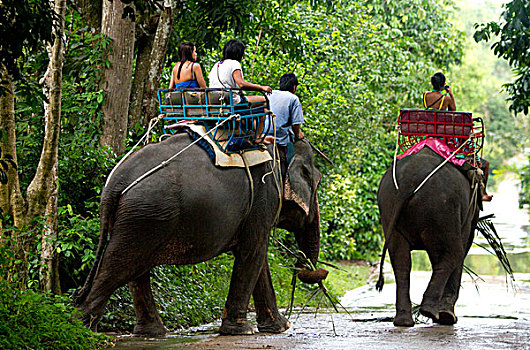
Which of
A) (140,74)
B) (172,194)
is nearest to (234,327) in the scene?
(172,194)

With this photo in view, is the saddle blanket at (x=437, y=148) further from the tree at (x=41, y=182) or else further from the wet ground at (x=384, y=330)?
the tree at (x=41, y=182)

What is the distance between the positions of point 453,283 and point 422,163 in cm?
153

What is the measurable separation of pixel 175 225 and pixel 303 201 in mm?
2136

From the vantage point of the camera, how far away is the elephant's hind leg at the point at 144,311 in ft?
25.8

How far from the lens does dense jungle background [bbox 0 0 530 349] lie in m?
6.76

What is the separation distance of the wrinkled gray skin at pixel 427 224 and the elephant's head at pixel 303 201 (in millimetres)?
915

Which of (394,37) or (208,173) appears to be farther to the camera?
(394,37)

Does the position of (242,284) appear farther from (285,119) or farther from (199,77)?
(199,77)

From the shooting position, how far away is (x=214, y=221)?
7422 mm

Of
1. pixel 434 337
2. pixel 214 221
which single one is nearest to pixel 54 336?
pixel 214 221

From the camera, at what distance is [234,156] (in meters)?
7.86

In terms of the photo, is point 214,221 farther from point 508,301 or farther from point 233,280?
point 508,301

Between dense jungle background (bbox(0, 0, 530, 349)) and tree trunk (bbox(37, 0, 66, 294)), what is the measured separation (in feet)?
0.04

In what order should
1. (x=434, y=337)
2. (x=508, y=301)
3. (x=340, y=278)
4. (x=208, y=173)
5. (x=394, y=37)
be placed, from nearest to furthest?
(x=208, y=173) < (x=434, y=337) < (x=508, y=301) < (x=340, y=278) < (x=394, y=37)
